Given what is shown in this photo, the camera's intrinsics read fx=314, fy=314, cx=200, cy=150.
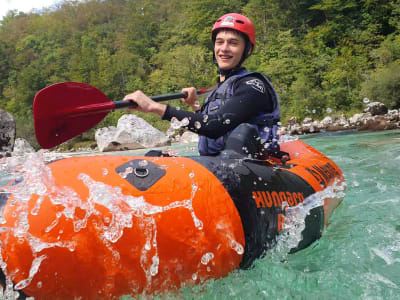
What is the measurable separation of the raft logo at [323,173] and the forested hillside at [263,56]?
13.5 metres

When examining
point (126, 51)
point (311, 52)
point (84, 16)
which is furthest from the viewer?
point (84, 16)

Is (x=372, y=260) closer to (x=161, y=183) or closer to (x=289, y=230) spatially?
(x=289, y=230)

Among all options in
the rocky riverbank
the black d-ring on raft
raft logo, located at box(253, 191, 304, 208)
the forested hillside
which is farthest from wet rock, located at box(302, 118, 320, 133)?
the black d-ring on raft

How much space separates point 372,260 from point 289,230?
1.50 feet

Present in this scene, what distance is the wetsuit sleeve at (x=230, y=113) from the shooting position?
6.40 ft

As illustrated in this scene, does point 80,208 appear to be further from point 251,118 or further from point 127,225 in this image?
point 251,118

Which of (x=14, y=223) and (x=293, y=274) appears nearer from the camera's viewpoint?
(x=14, y=223)

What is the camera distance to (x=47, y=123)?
1.85 m

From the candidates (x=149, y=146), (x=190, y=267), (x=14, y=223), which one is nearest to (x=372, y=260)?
(x=190, y=267)

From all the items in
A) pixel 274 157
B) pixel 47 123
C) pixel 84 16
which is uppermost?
pixel 84 16

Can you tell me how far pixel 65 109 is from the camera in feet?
6.26

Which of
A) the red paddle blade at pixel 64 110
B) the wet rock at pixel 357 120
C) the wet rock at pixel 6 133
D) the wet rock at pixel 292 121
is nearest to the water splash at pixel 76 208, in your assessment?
the red paddle blade at pixel 64 110

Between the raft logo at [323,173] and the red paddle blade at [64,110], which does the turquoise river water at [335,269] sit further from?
the red paddle blade at [64,110]

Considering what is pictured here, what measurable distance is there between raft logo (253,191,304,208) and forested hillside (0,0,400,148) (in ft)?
47.6
